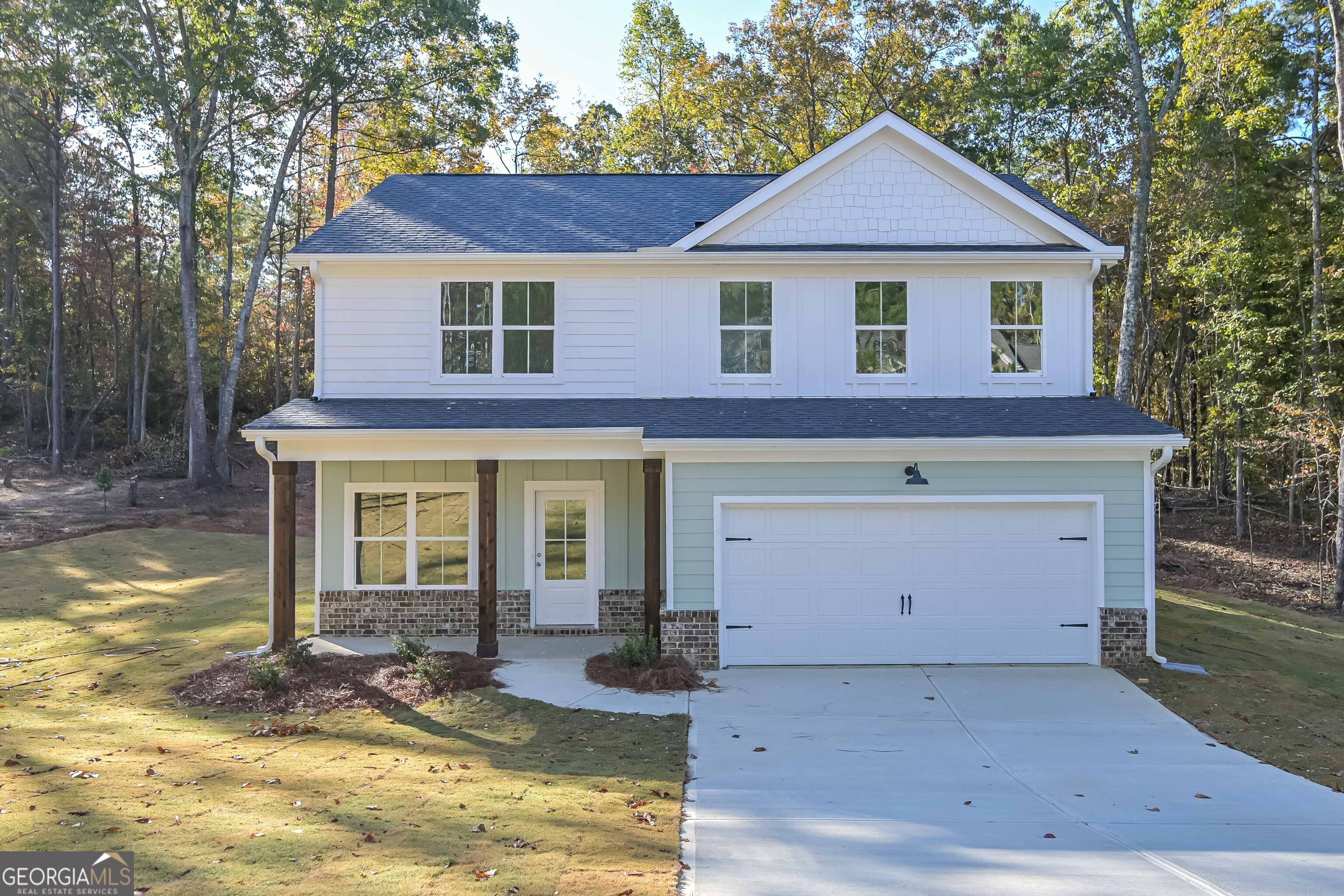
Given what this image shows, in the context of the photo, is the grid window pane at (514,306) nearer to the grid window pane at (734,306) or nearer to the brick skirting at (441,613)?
the grid window pane at (734,306)

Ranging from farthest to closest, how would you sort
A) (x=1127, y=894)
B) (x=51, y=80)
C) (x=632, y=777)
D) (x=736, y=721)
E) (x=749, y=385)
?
(x=51, y=80), (x=749, y=385), (x=736, y=721), (x=632, y=777), (x=1127, y=894)

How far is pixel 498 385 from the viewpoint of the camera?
13141 millimetres

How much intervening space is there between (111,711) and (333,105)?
23246mm

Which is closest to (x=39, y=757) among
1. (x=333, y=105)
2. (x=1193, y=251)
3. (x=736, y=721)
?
(x=736, y=721)

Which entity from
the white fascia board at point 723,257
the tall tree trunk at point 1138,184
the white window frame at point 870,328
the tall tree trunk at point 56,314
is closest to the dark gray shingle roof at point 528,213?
the white fascia board at point 723,257

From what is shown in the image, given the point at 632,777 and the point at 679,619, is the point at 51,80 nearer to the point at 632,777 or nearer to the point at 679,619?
the point at 679,619

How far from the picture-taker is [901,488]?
1120 centimetres

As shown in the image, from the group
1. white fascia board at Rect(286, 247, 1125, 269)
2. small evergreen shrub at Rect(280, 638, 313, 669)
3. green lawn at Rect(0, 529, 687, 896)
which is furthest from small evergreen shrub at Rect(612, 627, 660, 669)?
white fascia board at Rect(286, 247, 1125, 269)

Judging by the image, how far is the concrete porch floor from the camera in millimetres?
9555

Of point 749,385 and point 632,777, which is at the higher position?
point 749,385

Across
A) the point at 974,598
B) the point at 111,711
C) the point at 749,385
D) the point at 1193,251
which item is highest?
the point at 1193,251

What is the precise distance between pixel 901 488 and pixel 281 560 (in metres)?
8.07

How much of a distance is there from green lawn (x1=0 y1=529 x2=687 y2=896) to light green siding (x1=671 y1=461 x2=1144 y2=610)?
8.67ft

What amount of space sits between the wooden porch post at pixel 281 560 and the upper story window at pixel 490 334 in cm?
286
